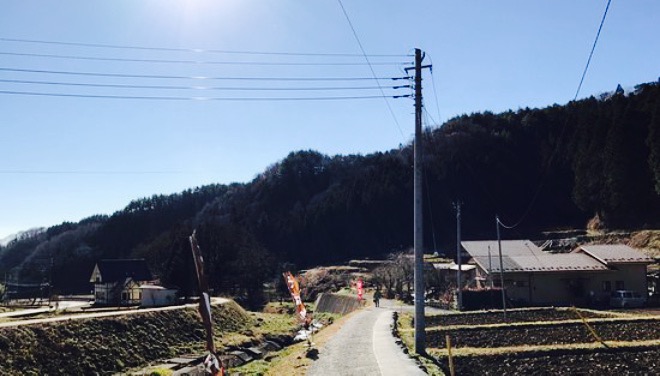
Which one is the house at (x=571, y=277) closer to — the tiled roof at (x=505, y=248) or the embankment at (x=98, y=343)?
the tiled roof at (x=505, y=248)

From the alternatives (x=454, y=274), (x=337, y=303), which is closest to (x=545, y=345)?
(x=454, y=274)

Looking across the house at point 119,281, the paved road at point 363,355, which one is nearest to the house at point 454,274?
the paved road at point 363,355

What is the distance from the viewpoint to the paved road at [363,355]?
53.6ft

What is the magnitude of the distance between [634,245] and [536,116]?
53.4 meters

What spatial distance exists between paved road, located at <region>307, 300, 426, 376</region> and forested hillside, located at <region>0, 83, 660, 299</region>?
29439mm

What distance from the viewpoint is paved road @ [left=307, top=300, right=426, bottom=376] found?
16.4 m

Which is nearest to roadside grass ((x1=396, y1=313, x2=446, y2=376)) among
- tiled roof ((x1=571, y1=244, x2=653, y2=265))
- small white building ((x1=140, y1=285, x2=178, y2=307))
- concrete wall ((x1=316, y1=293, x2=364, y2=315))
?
concrete wall ((x1=316, y1=293, x2=364, y2=315))

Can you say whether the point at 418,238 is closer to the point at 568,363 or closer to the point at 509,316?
the point at 568,363

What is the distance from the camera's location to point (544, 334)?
23.5 m

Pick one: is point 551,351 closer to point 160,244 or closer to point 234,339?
point 234,339

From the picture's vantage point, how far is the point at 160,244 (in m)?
68.4

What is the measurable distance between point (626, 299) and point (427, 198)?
2162 inches

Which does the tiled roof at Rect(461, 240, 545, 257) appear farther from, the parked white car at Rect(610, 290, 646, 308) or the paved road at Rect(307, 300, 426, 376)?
the paved road at Rect(307, 300, 426, 376)

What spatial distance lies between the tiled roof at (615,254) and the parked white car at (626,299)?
8.83ft
